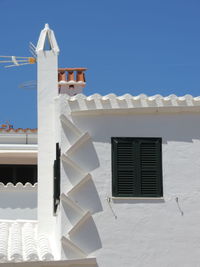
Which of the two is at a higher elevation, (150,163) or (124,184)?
(150,163)

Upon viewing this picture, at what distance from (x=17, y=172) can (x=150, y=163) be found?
9.40 meters

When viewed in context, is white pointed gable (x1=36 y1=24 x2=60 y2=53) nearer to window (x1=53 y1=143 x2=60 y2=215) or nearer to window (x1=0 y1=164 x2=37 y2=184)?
window (x1=53 y1=143 x2=60 y2=215)

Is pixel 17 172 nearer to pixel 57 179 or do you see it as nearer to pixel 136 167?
pixel 57 179

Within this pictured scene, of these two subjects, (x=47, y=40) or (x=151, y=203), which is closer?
(x=151, y=203)

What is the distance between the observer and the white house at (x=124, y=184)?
1606 cm

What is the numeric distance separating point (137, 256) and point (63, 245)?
1623 millimetres

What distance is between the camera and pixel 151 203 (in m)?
16.4

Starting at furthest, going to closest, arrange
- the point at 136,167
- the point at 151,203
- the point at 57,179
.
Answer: the point at 57,179
the point at 136,167
the point at 151,203

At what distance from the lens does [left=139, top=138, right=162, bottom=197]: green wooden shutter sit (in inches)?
651

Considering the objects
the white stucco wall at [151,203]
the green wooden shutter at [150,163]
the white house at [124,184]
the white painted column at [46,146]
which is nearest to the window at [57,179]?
the white house at [124,184]

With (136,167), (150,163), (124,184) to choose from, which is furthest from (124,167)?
(150,163)

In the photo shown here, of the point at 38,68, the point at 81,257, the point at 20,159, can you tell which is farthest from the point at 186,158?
the point at 20,159

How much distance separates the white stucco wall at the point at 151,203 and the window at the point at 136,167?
125mm

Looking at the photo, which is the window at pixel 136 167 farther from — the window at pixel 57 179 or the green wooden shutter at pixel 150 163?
the window at pixel 57 179
